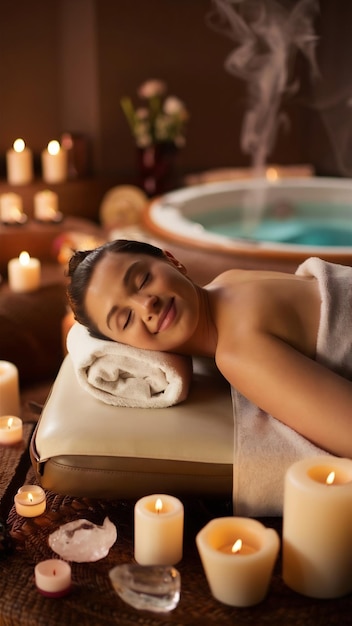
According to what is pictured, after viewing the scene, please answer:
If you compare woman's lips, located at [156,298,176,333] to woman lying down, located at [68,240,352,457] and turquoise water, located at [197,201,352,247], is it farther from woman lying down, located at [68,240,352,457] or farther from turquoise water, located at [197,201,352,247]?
turquoise water, located at [197,201,352,247]

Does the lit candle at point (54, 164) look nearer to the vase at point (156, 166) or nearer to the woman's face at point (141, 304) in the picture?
the vase at point (156, 166)

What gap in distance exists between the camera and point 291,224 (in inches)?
167

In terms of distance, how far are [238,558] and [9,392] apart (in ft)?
3.47

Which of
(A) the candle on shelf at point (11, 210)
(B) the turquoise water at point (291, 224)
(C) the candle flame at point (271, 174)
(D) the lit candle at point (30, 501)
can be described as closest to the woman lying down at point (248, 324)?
(D) the lit candle at point (30, 501)

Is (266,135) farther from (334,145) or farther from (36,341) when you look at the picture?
(36,341)

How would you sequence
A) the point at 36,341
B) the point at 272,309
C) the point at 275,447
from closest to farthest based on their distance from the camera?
the point at 275,447 → the point at 272,309 → the point at 36,341

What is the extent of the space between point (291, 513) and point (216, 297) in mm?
613

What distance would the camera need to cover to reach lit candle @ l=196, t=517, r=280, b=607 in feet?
5.03

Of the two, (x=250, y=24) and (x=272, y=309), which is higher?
(x=250, y=24)

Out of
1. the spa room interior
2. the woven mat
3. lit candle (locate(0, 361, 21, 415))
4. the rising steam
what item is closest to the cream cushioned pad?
the spa room interior

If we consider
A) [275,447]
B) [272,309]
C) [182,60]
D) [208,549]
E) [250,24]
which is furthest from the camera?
[182,60]

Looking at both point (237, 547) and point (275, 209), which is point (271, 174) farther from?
point (237, 547)

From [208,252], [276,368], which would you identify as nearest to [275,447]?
[276,368]

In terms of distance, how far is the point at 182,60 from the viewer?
455 cm
